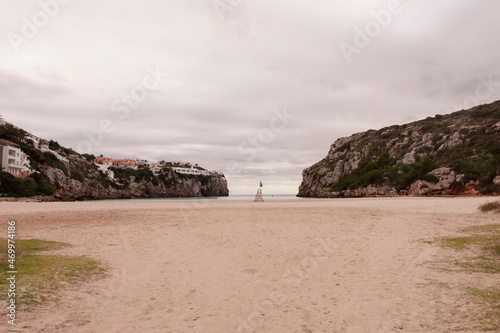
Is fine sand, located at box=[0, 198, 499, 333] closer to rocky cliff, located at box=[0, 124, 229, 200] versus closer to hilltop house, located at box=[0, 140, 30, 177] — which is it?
rocky cliff, located at box=[0, 124, 229, 200]

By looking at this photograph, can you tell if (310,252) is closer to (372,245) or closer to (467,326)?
(372,245)

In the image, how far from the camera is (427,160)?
2931 inches

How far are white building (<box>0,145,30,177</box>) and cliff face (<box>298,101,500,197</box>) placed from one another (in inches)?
3144

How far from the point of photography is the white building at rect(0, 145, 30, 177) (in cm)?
7288

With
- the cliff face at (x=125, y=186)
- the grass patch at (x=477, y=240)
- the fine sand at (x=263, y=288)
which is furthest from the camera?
the cliff face at (x=125, y=186)

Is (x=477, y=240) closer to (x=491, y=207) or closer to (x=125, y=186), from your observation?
(x=491, y=207)

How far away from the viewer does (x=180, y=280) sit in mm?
8844

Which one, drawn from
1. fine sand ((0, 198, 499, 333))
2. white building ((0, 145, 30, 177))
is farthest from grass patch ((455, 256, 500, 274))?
white building ((0, 145, 30, 177))

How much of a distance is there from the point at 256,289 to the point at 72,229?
15.1 meters

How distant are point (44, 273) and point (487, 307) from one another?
10213mm

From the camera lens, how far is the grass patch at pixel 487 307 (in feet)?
17.8

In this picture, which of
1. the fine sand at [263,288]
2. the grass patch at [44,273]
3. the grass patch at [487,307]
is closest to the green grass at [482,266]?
the grass patch at [487,307]

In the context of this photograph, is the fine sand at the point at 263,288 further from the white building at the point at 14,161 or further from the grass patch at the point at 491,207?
the white building at the point at 14,161

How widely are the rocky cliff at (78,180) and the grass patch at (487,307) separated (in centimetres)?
7259
